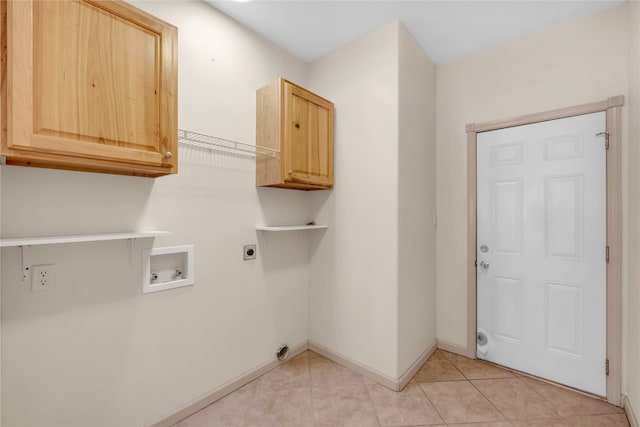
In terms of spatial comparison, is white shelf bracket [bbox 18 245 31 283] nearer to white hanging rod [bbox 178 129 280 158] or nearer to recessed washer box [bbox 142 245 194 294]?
recessed washer box [bbox 142 245 194 294]

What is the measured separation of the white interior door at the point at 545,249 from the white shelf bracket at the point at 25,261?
3027 millimetres

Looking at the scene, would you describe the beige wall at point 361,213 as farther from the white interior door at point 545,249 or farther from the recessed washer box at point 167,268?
the recessed washer box at point 167,268

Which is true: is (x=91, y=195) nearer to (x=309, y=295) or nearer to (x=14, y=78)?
(x=14, y=78)

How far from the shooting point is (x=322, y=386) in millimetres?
2113

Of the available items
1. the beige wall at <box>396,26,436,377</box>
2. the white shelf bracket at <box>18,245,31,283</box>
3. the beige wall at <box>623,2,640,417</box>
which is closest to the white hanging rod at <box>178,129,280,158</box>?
the white shelf bracket at <box>18,245,31,283</box>

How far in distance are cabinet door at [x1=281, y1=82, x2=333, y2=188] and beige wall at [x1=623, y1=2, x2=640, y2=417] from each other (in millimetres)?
1968

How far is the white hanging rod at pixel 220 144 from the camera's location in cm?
178

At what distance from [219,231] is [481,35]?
2.60 metres

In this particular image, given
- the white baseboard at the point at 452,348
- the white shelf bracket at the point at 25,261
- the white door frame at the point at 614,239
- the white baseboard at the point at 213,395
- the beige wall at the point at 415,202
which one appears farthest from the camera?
the white baseboard at the point at 452,348

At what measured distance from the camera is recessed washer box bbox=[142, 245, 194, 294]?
1.63 meters

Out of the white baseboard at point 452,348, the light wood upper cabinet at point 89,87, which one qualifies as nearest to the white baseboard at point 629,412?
the white baseboard at point 452,348

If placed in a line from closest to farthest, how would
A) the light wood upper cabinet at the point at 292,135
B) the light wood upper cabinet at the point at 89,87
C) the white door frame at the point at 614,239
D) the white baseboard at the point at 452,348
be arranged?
the light wood upper cabinet at the point at 89,87 → the white door frame at the point at 614,239 → the light wood upper cabinet at the point at 292,135 → the white baseboard at the point at 452,348

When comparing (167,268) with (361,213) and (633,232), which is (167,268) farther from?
(633,232)

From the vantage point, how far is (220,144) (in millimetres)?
1979
